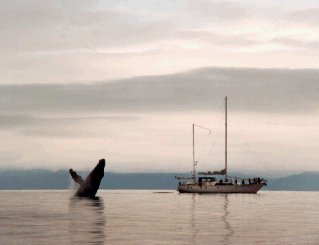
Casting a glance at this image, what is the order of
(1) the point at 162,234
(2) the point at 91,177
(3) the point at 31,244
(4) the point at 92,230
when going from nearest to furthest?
(3) the point at 31,244 < (1) the point at 162,234 < (4) the point at 92,230 < (2) the point at 91,177

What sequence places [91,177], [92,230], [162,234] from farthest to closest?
1. [91,177]
2. [92,230]
3. [162,234]

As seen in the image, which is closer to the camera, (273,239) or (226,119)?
(273,239)

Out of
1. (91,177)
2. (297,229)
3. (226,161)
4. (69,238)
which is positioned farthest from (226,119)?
(69,238)

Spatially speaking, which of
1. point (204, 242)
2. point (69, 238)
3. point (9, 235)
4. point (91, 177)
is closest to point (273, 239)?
point (204, 242)

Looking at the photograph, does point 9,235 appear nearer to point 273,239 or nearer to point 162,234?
point 162,234

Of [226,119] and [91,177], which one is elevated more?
[226,119]

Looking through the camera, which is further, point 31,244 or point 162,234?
point 162,234

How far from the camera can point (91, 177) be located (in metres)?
192

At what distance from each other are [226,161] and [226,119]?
13.0 metres

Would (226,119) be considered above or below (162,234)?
above

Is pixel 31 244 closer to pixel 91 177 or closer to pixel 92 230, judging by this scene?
pixel 92 230

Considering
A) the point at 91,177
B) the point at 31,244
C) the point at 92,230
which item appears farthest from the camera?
the point at 91,177

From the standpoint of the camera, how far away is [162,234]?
2126 inches

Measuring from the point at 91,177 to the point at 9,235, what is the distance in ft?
455
